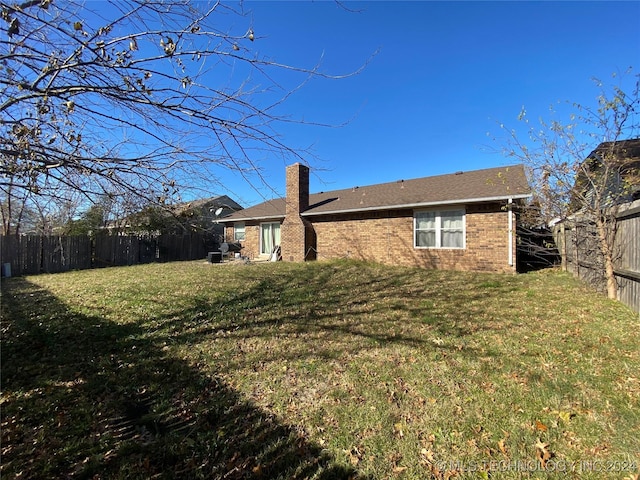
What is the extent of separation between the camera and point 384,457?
2.38 m

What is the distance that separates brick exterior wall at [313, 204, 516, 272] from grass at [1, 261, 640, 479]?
3875 mm

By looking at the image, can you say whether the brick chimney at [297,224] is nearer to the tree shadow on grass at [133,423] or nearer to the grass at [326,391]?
the grass at [326,391]

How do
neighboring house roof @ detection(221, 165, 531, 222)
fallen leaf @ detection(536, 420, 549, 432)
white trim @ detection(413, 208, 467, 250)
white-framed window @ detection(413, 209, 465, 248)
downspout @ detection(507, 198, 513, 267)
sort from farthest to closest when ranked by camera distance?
white-framed window @ detection(413, 209, 465, 248)
white trim @ detection(413, 208, 467, 250)
neighboring house roof @ detection(221, 165, 531, 222)
downspout @ detection(507, 198, 513, 267)
fallen leaf @ detection(536, 420, 549, 432)

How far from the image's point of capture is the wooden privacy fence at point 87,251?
13656 millimetres

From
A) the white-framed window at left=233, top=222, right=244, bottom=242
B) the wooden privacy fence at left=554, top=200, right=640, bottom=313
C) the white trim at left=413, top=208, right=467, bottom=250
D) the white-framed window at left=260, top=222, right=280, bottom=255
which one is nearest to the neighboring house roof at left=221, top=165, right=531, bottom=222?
the white trim at left=413, top=208, right=467, bottom=250

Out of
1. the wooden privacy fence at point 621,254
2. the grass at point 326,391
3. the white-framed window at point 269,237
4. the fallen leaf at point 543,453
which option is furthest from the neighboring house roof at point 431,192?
the fallen leaf at point 543,453

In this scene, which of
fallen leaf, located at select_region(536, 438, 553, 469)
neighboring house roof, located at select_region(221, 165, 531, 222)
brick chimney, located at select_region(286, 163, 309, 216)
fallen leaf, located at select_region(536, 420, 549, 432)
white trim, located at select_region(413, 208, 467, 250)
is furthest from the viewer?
brick chimney, located at select_region(286, 163, 309, 216)

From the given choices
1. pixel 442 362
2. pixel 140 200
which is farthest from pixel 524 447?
pixel 140 200

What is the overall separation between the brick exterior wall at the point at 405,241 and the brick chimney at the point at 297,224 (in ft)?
1.87

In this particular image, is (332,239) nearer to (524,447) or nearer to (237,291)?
(237,291)

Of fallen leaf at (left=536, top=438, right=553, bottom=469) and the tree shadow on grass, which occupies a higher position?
fallen leaf at (left=536, top=438, right=553, bottom=469)

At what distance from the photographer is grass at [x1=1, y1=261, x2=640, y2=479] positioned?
2.37 m

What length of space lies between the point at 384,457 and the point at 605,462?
155 cm

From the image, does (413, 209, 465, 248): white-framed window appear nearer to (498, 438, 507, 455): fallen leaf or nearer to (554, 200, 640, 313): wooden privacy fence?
(554, 200, 640, 313): wooden privacy fence
